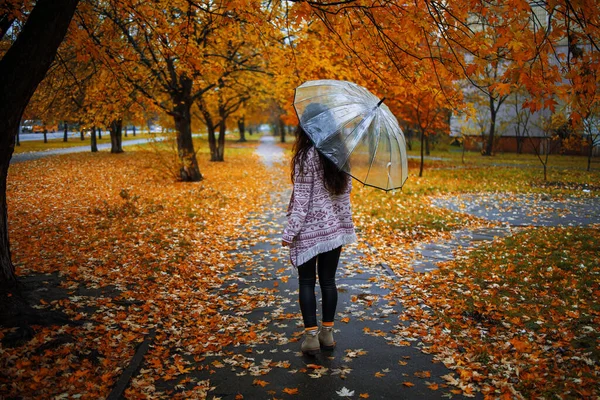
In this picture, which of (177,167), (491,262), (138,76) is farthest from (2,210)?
(177,167)

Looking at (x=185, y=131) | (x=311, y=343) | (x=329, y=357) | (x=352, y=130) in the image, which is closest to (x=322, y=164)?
(x=352, y=130)

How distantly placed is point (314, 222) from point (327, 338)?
46.0 inches

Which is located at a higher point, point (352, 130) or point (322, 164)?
point (352, 130)

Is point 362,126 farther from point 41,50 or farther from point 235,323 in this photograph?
point 41,50

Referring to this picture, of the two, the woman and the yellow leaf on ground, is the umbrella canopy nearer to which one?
the woman

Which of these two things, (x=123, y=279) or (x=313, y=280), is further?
(x=123, y=279)

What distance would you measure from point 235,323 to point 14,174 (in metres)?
17.3

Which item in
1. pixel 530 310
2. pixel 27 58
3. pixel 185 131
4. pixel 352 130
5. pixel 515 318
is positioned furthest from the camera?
pixel 185 131

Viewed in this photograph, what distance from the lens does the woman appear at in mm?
3660

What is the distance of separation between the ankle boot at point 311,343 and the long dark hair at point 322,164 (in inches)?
51.3

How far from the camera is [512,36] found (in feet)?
15.0

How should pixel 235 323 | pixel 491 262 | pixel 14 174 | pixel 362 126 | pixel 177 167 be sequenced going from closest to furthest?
pixel 362 126
pixel 235 323
pixel 491 262
pixel 177 167
pixel 14 174

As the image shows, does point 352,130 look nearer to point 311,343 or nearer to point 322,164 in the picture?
point 322,164

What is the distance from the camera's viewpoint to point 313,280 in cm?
389
